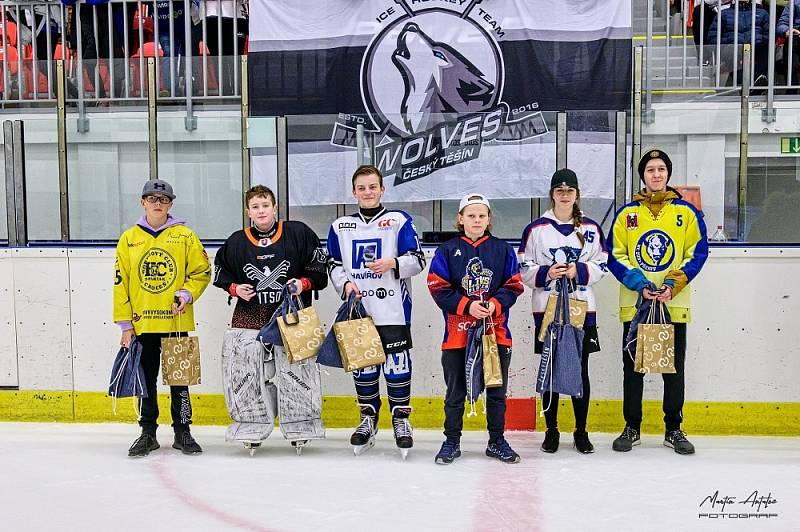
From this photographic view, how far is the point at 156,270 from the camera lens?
4.03m

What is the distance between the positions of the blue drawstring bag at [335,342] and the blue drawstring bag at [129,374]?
0.83 m

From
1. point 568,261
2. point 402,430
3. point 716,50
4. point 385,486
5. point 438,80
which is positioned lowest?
point 385,486

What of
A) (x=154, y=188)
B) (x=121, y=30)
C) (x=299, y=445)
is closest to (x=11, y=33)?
(x=121, y=30)

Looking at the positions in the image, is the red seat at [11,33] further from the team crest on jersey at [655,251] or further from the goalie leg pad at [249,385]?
the team crest on jersey at [655,251]

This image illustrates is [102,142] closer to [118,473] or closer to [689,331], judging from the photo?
[118,473]

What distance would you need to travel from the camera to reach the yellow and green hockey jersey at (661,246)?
393cm

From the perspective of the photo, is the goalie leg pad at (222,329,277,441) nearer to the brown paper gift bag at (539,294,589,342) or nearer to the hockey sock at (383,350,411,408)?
the hockey sock at (383,350,411,408)

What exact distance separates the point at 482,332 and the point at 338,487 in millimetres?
911

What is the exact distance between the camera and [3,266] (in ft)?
15.7

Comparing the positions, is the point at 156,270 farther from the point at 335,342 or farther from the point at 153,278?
the point at 335,342

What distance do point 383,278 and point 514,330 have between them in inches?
34.3

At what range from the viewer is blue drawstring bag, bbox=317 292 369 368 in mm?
3932

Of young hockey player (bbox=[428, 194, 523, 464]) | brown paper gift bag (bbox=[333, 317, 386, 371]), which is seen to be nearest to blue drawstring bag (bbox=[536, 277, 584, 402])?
young hockey player (bbox=[428, 194, 523, 464])

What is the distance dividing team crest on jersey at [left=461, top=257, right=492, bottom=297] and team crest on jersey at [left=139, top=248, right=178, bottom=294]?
138 cm
